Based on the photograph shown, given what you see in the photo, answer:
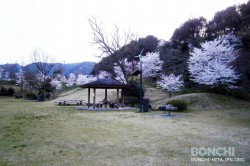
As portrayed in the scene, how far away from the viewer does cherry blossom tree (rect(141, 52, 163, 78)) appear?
31.3 m

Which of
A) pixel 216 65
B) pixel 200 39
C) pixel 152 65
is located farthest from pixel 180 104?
pixel 200 39

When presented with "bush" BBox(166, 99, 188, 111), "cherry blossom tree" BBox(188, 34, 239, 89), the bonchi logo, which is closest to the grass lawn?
the bonchi logo

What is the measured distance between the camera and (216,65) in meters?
17.9

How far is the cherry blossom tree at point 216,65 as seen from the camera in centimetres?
1781

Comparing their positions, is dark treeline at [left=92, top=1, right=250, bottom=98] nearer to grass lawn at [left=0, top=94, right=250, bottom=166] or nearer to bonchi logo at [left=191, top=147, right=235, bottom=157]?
grass lawn at [left=0, top=94, right=250, bottom=166]

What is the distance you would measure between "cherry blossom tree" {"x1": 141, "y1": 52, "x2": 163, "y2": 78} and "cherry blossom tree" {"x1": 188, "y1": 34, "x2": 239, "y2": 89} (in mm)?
8330

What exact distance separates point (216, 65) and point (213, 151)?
14.3 metres

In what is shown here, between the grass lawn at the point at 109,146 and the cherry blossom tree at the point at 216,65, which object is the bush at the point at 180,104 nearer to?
the cherry blossom tree at the point at 216,65

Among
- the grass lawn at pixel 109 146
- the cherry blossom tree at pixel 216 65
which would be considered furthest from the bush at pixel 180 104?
the grass lawn at pixel 109 146

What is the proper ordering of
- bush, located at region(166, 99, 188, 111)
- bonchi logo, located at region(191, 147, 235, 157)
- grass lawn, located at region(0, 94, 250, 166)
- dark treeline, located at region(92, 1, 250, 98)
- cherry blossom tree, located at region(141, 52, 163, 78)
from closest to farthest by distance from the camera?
grass lawn, located at region(0, 94, 250, 166) < bonchi logo, located at region(191, 147, 235, 157) < bush, located at region(166, 99, 188, 111) < dark treeline, located at region(92, 1, 250, 98) < cherry blossom tree, located at region(141, 52, 163, 78)

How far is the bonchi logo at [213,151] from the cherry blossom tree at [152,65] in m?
26.3

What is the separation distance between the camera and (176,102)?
51.8 feet

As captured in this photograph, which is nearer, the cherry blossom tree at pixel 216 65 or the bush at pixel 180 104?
the bush at pixel 180 104

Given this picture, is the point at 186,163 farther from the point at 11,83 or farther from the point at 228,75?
the point at 11,83
